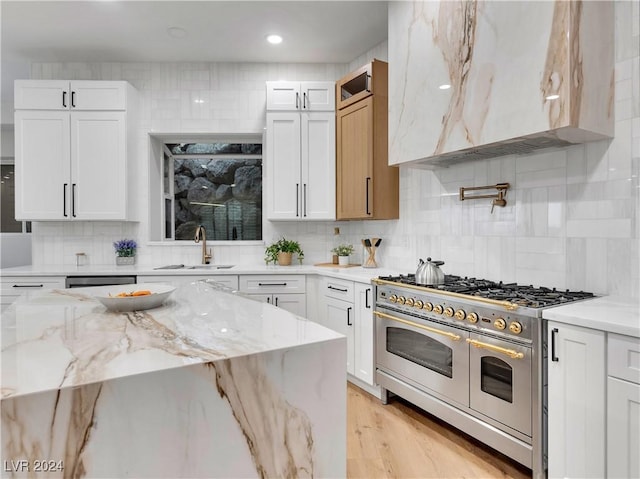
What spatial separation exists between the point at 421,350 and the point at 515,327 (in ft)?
2.39

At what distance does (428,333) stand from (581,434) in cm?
91

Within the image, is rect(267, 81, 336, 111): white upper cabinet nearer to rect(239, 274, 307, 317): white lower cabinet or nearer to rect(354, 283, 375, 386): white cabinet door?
rect(239, 274, 307, 317): white lower cabinet

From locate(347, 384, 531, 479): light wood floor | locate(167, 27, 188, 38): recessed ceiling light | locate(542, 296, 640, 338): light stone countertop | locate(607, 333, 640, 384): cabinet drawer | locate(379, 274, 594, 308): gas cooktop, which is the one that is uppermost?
locate(167, 27, 188, 38): recessed ceiling light

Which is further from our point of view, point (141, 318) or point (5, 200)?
point (5, 200)

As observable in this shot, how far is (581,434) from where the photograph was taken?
63.7 inches

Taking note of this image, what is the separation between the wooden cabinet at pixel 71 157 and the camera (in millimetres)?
3721

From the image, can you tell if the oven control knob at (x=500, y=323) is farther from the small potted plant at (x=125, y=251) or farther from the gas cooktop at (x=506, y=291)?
the small potted plant at (x=125, y=251)

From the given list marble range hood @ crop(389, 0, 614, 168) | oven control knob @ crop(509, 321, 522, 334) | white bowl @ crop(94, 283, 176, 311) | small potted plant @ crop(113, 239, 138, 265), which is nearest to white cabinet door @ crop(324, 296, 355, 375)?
marble range hood @ crop(389, 0, 614, 168)

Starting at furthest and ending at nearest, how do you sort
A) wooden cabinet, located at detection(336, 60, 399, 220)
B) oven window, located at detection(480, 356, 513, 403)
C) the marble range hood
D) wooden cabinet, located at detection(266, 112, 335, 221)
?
wooden cabinet, located at detection(266, 112, 335, 221), wooden cabinet, located at detection(336, 60, 399, 220), oven window, located at detection(480, 356, 513, 403), the marble range hood

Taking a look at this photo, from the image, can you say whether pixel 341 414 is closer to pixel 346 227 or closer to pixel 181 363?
pixel 181 363

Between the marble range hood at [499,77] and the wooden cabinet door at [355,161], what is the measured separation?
596 millimetres

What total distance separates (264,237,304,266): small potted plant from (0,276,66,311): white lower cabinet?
1.90 m

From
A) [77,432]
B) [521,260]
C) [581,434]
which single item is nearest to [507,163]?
[521,260]

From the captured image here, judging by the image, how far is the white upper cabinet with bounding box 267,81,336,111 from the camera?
3.77m
